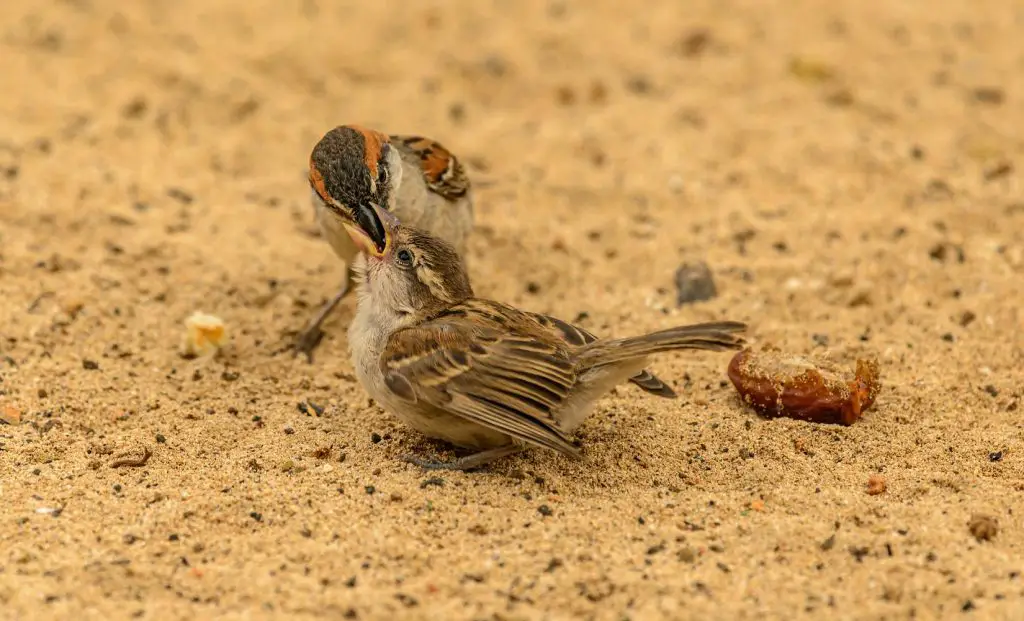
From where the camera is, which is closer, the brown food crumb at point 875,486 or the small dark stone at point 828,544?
the small dark stone at point 828,544

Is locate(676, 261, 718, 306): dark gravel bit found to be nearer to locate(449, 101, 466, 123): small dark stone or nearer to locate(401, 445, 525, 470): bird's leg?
locate(401, 445, 525, 470): bird's leg

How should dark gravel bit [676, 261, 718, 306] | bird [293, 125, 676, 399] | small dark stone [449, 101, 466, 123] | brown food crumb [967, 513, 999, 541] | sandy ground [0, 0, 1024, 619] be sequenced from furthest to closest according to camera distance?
1. small dark stone [449, 101, 466, 123]
2. dark gravel bit [676, 261, 718, 306]
3. bird [293, 125, 676, 399]
4. brown food crumb [967, 513, 999, 541]
5. sandy ground [0, 0, 1024, 619]

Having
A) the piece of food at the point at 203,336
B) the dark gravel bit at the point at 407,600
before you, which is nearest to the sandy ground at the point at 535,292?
the dark gravel bit at the point at 407,600

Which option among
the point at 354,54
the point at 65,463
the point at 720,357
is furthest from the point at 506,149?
the point at 65,463

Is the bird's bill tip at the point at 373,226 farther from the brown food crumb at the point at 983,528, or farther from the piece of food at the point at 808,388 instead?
the brown food crumb at the point at 983,528

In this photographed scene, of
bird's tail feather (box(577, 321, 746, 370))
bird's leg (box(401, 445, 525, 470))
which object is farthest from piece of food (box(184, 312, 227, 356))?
bird's tail feather (box(577, 321, 746, 370))

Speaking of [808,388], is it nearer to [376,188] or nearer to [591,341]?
[591,341]
